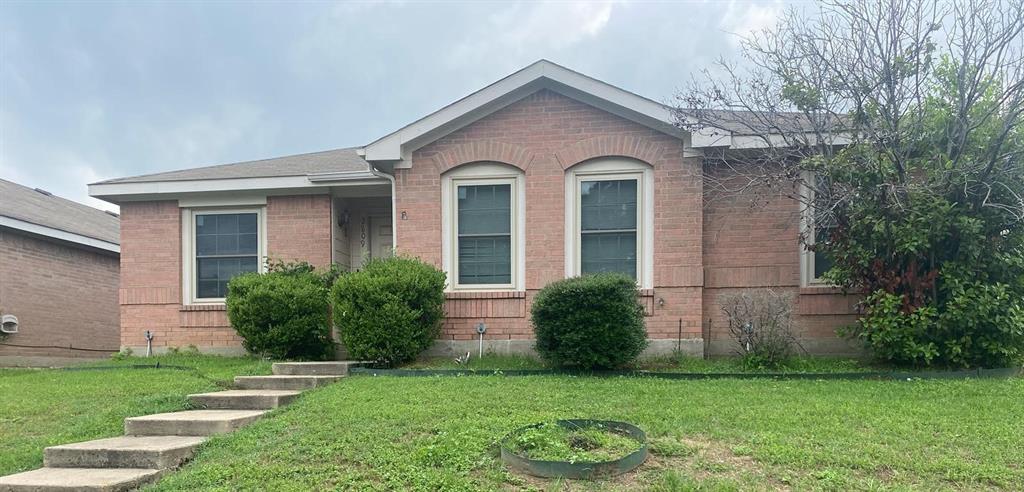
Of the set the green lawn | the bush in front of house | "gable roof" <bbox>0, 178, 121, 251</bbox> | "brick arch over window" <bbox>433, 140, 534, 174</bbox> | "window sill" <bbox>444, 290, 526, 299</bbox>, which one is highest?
"brick arch over window" <bbox>433, 140, 534, 174</bbox>

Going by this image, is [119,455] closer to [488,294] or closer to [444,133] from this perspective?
[488,294]

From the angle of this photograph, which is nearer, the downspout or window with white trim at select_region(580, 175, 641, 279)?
window with white trim at select_region(580, 175, 641, 279)

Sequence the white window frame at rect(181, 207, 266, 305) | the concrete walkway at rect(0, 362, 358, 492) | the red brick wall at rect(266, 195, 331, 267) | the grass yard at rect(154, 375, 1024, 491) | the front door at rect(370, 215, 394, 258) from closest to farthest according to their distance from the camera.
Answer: the grass yard at rect(154, 375, 1024, 491) → the concrete walkway at rect(0, 362, 358, 492) → the red brick wall at rect(266, 195, 331, 267) → the white window frame at rect(181, 207, 266, 305) → the front door at rect(370, 215, 394, 258)

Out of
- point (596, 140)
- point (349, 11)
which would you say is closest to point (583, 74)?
point (596, 140)

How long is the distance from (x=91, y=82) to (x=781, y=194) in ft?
72.1

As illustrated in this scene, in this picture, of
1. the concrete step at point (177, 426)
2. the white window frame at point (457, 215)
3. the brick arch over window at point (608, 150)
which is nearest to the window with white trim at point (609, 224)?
the brick arch over window at point (608, 150)

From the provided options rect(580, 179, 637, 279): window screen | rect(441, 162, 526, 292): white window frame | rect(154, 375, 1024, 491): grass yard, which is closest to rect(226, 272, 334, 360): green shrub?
rect(441, 162, 526, 292): white window frame

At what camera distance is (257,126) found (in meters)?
24.9

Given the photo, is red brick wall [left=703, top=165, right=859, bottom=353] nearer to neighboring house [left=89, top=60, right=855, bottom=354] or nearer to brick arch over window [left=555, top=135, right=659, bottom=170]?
neighboring house [left=89, top=60, right=855, bottom=354]

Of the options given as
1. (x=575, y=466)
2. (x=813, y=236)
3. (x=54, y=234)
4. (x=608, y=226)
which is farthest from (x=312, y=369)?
(x=54, y=234)

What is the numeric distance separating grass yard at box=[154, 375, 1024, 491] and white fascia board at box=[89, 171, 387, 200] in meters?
3.99

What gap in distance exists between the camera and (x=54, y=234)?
12.0 meters

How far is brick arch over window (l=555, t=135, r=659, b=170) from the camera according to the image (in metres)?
8.15

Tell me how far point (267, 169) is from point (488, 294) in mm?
4714
